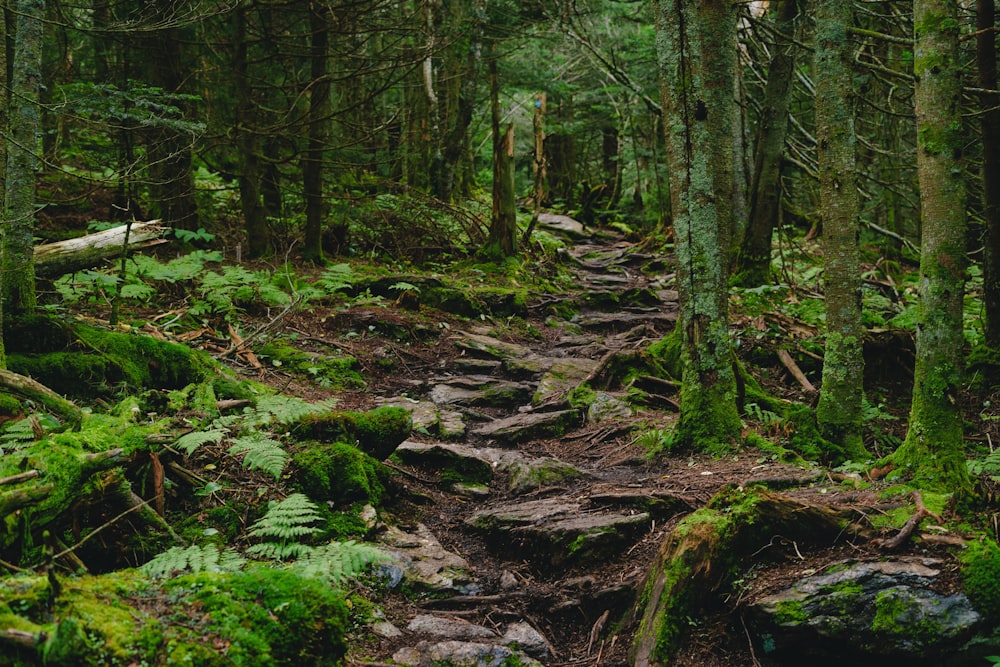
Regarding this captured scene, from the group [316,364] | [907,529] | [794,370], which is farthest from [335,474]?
[794,370]

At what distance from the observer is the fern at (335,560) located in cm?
283

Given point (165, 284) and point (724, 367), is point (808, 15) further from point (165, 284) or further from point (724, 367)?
point (165, 284)

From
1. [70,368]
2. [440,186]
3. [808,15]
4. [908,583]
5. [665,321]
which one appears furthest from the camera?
[440,186]

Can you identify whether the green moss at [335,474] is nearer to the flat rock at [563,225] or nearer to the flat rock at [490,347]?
the flat rock at [490,347]

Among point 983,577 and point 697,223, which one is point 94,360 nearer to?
point 697,223

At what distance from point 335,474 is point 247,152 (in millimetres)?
7497

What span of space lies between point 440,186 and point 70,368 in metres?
12.7

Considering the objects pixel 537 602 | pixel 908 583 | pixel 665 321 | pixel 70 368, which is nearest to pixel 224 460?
pixel 70 368

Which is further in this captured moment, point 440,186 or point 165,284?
point 440,186

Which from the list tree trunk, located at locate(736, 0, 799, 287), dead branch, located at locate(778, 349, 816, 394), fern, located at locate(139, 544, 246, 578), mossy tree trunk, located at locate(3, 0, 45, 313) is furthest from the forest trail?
tree trunk, located at locate(736, 0, 799, 287)

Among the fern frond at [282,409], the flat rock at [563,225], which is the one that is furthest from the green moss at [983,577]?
the flat rock at [563,225]

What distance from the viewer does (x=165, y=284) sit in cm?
830

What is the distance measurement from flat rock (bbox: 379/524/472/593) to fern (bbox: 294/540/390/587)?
759 millimetres

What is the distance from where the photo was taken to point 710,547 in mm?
3471
